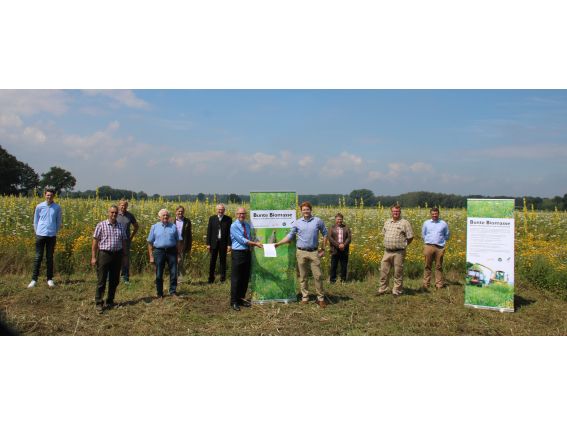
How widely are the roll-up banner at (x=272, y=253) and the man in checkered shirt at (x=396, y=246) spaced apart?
6.76 ft

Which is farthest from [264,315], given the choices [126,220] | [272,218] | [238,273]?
[126,220]

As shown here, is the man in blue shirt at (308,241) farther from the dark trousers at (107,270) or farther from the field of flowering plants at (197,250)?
the dark trousers at (107,270)

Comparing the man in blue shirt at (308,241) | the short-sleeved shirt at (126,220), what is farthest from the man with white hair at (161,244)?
the man in blue shirt at (308,241)

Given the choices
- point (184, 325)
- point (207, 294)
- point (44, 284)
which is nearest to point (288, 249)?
point (207, 294)

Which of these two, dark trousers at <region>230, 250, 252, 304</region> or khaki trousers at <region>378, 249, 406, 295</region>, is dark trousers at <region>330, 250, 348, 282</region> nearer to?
khaki trousers at <region>378, 249, 406, 295</region>

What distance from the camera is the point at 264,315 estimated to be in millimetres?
7340

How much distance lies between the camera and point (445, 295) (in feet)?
28.7

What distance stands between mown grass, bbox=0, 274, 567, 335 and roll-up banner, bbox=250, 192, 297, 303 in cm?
32

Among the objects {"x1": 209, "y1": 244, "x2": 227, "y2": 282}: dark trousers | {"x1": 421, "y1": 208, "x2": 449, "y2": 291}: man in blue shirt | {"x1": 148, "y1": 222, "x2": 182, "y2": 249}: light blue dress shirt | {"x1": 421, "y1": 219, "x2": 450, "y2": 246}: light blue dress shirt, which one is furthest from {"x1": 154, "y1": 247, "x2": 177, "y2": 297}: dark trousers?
{"x1": 421, "y1": 219, "x2": 450, "y2": 246}: light blue dress shirt

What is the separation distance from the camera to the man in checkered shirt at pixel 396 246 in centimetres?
855

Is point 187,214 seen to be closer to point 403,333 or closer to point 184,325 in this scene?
point 184,325

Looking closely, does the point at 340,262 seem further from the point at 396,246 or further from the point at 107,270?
the point at 107,270

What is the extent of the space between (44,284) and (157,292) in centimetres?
293

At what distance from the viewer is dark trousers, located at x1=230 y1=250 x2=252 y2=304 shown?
774 centimetres
